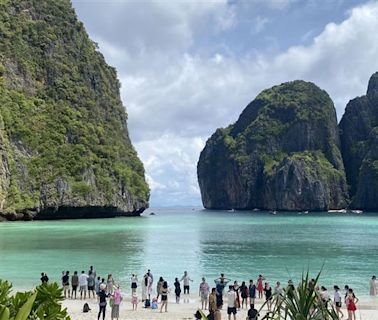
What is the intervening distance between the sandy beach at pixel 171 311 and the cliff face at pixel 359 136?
143221 mm

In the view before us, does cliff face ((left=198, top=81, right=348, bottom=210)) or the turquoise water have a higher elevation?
cliff face ((left=198, top=81, right=348, bottom=210))

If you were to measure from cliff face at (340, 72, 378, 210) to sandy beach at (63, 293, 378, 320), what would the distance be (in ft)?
470

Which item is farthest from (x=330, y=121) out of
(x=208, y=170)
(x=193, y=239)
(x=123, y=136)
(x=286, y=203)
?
(x=193, y=239)

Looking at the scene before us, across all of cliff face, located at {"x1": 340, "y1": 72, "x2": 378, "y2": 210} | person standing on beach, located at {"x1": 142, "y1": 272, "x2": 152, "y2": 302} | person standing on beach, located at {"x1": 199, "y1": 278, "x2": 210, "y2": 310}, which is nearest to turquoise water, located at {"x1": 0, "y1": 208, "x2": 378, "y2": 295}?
person standing on beach, located at {"x1": 142, "y1": 272, "x2": 152, "y2": 302}

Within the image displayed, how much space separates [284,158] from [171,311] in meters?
150

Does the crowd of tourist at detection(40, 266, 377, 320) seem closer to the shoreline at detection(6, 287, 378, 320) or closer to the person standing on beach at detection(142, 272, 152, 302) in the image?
the person standing on beach at detection(142, 272, 152, 302)

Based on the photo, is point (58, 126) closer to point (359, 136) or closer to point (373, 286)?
point (373, 286)

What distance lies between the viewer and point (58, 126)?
9481 cm

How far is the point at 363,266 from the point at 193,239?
74.6 ft

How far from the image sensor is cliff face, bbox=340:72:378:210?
159 m

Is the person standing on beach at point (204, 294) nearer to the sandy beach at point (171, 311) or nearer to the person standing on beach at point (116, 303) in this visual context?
the sandy beach at point (171, 311)

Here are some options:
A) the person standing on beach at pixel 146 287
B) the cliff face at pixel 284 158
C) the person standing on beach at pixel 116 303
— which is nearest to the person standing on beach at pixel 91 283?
the person standing on beach at pixel 146 287

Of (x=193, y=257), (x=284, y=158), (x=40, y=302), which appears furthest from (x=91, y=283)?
(x=284, y=158)

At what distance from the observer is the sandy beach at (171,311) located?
17.4m
